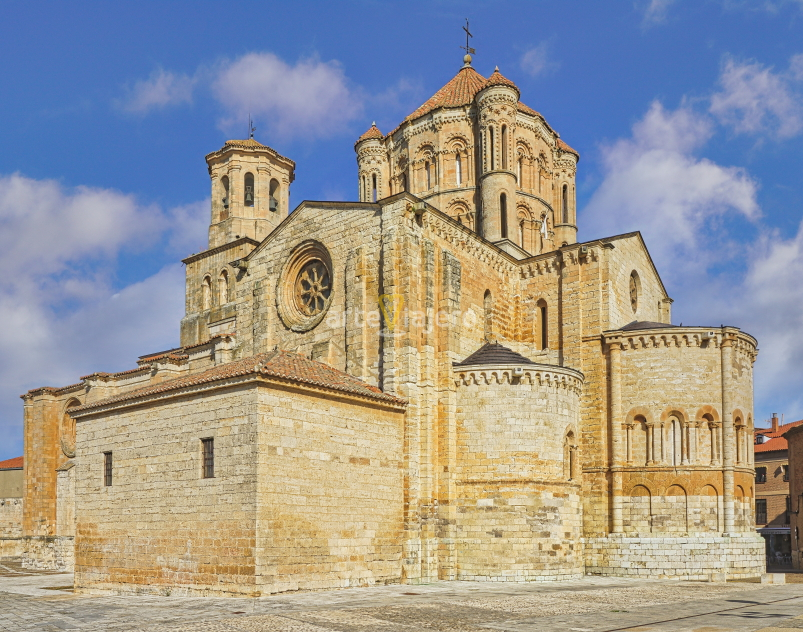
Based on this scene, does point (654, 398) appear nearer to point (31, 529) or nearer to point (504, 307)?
point (504, 307)

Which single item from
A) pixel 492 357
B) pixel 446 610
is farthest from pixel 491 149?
pixel 446 610

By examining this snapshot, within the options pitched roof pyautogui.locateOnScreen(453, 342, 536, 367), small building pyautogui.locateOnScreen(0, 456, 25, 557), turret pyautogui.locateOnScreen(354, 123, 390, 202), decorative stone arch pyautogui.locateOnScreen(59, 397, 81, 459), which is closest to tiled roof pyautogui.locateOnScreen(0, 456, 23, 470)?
small building pyautogui.locateOnScreen(0, 456, 25, 557)

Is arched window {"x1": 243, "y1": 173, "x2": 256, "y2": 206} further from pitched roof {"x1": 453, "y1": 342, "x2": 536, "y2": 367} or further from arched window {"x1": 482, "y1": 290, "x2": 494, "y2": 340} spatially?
pitched roof {"x1": 453, "y1": 342, "x2": 536, "y2": 367}

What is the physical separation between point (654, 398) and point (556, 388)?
3481 millimetres

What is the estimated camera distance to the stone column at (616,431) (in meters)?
23.5

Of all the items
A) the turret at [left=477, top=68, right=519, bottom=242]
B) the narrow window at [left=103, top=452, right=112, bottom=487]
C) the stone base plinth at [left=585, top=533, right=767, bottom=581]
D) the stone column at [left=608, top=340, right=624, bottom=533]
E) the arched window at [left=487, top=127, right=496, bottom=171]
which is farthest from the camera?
the arched window at [left=487, top=127, right=496, bottom=171]

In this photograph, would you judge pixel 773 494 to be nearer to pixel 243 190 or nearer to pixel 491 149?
pixel 491 149

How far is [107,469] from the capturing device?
21.4 metres

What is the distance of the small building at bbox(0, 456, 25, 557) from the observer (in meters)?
42.6

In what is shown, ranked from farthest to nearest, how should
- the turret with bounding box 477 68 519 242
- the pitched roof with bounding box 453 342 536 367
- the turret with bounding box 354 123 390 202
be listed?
the turret with bounding box 354 123 390 202 → the turret with bounding box 477 68 519 242 → the pitched roof with bounding box 453 342 536 367

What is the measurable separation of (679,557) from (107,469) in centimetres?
Answer: 1562

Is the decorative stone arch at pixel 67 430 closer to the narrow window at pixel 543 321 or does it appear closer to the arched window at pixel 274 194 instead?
the arched window at pixel 274 194

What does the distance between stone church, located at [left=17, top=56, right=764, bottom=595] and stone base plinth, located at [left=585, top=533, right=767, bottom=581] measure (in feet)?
0.22

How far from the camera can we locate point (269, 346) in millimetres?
26078
